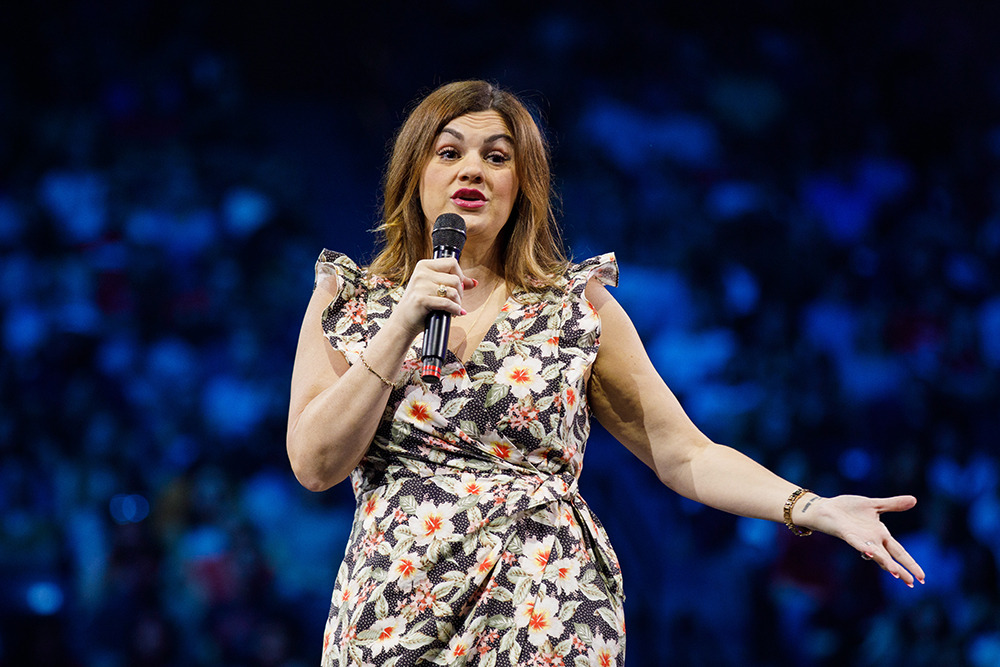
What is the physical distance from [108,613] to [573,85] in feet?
6.22

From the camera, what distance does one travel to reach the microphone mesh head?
120cm

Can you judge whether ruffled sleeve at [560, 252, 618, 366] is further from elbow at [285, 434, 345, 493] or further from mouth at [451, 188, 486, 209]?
elbow at [285, 434, 345, 493]

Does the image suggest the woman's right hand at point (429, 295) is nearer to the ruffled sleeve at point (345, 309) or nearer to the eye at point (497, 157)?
the ruffled sleeve at point (345, 309)

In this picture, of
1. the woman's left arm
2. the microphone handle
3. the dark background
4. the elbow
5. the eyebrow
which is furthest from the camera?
the dark background

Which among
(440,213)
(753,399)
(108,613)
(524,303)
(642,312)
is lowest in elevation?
(108,613)

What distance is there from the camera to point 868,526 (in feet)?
3.59

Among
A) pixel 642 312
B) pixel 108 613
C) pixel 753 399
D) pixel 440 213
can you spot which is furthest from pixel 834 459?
pixel 108 613

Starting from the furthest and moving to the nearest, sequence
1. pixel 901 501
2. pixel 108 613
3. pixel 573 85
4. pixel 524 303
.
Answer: pixel 573 85 → pixel 108 613 → pixel 524 303 → pixel 901 501

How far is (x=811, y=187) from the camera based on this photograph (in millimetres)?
2619

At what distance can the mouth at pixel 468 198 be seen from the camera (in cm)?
133

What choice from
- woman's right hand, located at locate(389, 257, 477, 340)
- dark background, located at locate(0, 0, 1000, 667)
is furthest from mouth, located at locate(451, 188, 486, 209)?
dark background, located at locate(0, 0, 1000, 667)

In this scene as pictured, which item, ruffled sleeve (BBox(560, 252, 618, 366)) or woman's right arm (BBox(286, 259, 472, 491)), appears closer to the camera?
woman's right arm (BBox(286, 259, 472, 491))

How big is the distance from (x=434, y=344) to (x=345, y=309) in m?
0.29

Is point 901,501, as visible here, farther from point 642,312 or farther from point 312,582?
point 312,582
